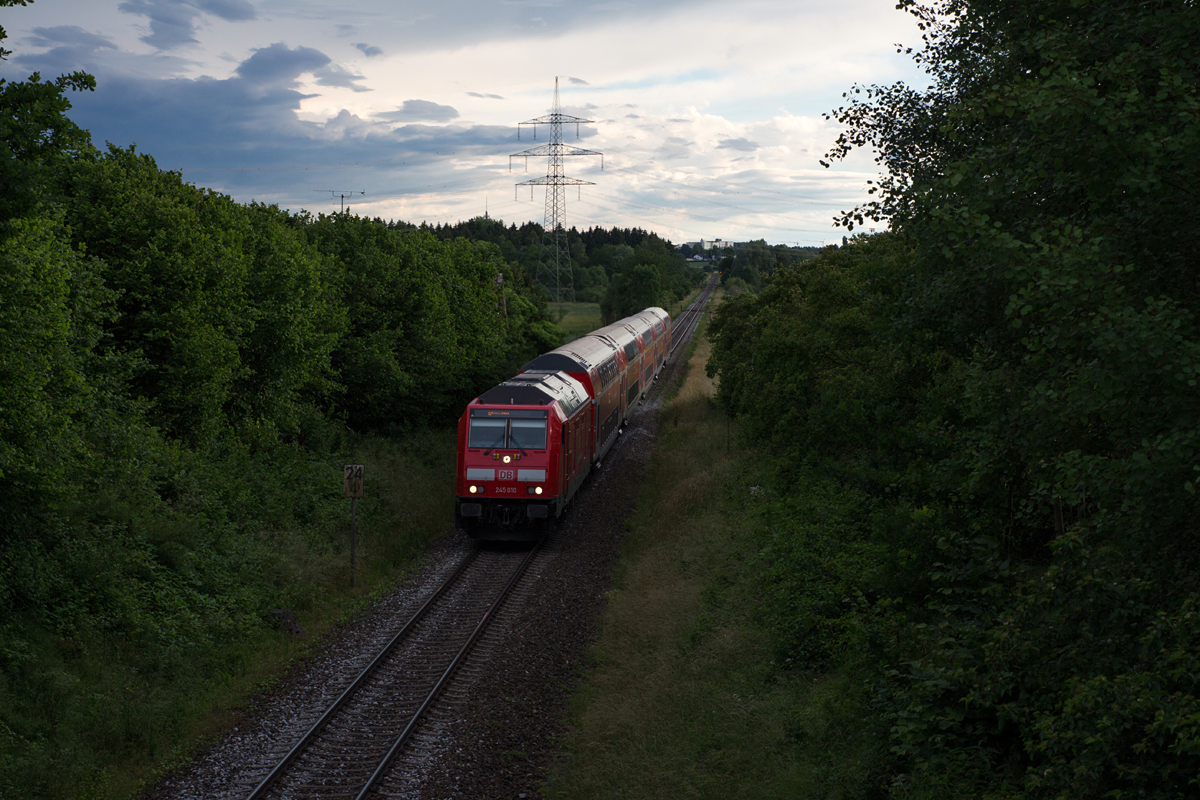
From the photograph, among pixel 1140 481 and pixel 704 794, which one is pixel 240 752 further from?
pixel 1140 481

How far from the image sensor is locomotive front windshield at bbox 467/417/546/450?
1920 centimetres

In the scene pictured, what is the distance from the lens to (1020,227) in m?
6.66

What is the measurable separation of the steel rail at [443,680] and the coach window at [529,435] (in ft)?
8.22

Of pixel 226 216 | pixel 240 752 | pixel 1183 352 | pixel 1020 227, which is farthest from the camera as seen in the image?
pixel 226 216

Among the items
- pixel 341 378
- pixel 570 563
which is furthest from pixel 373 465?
Answer: pixel 570 563

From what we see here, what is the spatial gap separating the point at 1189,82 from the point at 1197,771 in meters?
4.35

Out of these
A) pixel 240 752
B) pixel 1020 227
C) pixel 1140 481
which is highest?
pixel 1020 227

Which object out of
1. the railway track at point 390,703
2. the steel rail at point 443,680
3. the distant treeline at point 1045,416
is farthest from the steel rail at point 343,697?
the distant treeline at point 1045,416

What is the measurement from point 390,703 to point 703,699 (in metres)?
4.45

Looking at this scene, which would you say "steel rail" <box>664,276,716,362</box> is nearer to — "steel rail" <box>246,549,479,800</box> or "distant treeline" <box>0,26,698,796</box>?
"distant treeline" <box>0,26,698,796</box>

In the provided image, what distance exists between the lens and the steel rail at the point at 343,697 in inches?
384

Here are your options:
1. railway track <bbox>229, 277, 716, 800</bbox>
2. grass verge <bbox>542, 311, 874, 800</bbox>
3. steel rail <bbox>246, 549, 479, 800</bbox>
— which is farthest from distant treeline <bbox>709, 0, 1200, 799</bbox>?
steel rail <bbox>246, 549, 479, 800</bbox>

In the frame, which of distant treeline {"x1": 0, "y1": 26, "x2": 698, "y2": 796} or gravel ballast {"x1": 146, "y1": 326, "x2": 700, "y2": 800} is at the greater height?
distant treeline {"x1": 0, "y1": 26, "x2": 698, "y2": 796}

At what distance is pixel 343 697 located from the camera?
1188cm
